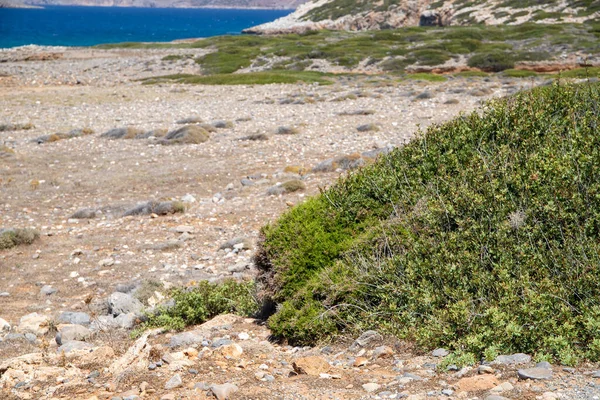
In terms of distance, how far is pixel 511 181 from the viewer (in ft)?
26.2

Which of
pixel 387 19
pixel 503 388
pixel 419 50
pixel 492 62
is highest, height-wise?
pixel 503 388

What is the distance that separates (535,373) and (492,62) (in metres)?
56.4

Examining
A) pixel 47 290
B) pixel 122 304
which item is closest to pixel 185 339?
pixel 122 304

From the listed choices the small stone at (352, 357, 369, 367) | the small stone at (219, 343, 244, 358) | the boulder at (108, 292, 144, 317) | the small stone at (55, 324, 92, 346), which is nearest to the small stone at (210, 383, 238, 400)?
the small stone at (219, 343, 244, 358)

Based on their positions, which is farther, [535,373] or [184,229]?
[184,229]

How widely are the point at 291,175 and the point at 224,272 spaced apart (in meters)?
7.19

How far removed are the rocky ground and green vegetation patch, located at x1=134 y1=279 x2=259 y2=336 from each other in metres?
0.31

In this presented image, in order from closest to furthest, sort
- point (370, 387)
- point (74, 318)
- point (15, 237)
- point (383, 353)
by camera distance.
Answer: point (370, 387)
point (383, 353)
point (74, 318)
point (15, 237)

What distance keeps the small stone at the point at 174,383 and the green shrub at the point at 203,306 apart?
8.28ft

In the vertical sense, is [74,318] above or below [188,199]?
above

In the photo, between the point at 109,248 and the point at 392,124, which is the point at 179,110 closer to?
the point at 392,124

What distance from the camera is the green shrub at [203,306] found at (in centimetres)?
923

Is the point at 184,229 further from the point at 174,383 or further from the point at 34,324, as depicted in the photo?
the point at 174,383

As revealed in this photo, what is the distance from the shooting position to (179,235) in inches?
589
